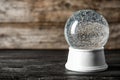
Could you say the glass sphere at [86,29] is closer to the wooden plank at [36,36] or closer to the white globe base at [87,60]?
the white globe base at [87,60]

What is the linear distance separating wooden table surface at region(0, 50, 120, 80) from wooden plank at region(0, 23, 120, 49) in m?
0.10

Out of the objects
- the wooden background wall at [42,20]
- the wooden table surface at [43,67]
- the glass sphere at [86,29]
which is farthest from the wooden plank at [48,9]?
the glass sphere at [86,29]

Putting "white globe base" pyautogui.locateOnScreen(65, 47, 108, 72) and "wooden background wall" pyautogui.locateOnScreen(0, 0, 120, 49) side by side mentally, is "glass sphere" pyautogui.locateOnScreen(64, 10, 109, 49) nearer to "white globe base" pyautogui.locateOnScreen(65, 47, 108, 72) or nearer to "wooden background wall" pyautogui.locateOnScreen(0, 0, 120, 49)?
"white globe base" pyautogui.locateOnScreen(65, 47, 108, 72)

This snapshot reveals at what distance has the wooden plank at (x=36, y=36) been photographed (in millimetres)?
1615

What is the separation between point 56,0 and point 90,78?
0.71 metres

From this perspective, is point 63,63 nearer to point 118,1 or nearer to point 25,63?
point 25,63

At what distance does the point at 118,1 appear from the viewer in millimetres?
1579

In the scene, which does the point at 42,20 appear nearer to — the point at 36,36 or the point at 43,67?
the point at 36,36

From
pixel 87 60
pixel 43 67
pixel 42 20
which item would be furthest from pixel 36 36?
pixel 87 60

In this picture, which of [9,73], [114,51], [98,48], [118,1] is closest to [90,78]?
[98,48]

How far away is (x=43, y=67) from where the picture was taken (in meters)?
1.15

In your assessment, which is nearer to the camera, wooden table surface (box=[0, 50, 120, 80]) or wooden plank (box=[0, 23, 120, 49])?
wooden table surface (box=[0, 50, 120, 80])

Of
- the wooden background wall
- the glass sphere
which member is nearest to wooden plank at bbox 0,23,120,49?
the wooden background wall

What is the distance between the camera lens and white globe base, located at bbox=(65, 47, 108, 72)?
3.52 ft
